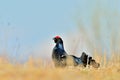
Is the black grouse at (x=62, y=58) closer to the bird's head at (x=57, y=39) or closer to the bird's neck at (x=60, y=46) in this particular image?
the bird's neck at (x=60, y=46)

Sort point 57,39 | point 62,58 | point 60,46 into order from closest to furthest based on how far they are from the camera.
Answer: point 62,58 → point 60,46 → point 57,39

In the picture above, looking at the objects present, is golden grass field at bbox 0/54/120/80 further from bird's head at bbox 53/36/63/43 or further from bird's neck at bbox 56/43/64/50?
bird's head at bbox 53/36/63/43

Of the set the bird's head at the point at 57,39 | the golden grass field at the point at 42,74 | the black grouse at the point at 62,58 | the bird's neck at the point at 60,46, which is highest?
the bird's head at the point at 57,39

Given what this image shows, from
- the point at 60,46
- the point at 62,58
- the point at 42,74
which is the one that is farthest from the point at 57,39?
the point at 42,74

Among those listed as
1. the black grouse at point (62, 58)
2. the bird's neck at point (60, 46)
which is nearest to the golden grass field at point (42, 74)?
the black grouse at point (62, 58)

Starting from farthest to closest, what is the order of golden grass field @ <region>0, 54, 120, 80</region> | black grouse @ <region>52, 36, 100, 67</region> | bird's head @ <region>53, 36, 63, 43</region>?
bird's head @ <region>53, 36, 63, 43</region> < black grouse @ <region>52, 36, 100, 67</region> < golden grass field @ <region>0, 54, 120, 80</region>

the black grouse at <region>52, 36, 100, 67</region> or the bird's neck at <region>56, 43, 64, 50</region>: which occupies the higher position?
the bird's neck at <region>56, 43, 64, 50</region>

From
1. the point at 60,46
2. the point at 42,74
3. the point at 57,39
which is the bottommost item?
the point at 42,74

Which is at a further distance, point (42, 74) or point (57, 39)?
point (57, 39)

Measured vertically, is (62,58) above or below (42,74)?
above

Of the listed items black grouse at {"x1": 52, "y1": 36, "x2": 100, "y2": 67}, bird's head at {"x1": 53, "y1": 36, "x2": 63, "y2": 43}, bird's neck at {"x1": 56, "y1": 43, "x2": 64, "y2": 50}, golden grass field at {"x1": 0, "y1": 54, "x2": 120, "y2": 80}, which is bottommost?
golden grass field at {"x1": 0, "y1": 54, "x2": 120, "y2": 80}

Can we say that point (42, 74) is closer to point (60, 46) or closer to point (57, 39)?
point (60, 46)

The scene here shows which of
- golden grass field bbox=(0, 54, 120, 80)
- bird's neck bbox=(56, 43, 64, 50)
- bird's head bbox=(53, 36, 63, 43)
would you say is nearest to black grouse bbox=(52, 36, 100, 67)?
bird's neck bbox=(56, 43, 64, 50)

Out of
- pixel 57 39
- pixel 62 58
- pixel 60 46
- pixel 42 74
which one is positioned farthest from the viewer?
pixel 57 39
